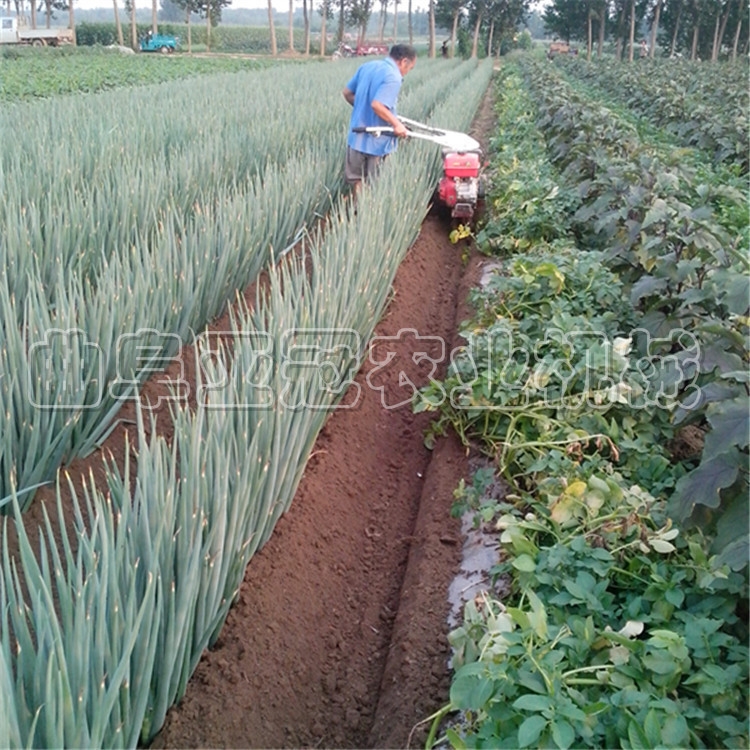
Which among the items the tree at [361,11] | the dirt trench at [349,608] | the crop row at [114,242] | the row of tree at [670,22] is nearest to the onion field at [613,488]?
the dirt trench at [349,608]

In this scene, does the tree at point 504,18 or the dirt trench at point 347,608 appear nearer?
the dirt trench at point 347,608

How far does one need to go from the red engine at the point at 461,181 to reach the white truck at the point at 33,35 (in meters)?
33.7

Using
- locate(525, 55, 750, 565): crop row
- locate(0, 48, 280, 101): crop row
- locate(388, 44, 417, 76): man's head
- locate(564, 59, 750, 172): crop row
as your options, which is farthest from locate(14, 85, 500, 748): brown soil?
locate(564, 59, 750, 172): crop row

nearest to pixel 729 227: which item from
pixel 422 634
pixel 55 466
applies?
pixel 422 634

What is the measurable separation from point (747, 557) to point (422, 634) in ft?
3.05

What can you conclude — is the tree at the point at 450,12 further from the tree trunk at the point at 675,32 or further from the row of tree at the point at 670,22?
the tree trunk at the point at 675,32

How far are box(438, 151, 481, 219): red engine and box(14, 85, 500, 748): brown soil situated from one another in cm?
263

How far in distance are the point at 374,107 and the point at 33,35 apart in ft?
115

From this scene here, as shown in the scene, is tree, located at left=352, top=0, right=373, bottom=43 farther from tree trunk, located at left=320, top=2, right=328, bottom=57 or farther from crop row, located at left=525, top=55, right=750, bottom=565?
crop row, located at left=525, top=55, right=750, bottom=565

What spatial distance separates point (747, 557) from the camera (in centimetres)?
170

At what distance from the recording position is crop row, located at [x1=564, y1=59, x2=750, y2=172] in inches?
360

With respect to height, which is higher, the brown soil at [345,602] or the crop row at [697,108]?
the crop row at [697,108]

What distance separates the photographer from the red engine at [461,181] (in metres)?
5.89

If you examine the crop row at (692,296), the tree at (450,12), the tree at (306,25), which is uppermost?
the tree at (450,12)
